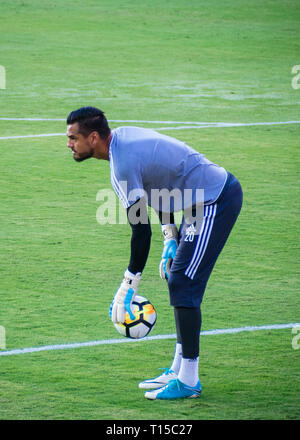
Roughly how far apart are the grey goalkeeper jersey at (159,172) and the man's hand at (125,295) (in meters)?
0.53

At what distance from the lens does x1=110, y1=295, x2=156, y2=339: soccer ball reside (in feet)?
20.6

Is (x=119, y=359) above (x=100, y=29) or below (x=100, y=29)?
below

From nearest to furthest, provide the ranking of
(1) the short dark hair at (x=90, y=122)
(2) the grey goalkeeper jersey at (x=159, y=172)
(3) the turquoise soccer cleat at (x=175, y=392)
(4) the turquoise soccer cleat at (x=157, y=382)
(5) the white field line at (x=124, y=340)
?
(2) the grey goalkeeper jersey at (x=159, y=172)
(1) the short dark hair at (x=90, y=122)
(3) the turquoise soccer cleat at (x=175, y=392)
(4) the turquoise soccer cleat at (x=157, y=382)
(5) the white field line at (x=124, y=340)

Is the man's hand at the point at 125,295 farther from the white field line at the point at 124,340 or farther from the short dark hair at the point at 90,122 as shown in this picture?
the white field line at the point at 124,340

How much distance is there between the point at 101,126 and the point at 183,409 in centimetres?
201

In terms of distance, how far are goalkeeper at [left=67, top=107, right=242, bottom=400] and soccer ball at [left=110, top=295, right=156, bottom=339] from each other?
0.11m

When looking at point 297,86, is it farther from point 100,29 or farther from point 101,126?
point 101,126

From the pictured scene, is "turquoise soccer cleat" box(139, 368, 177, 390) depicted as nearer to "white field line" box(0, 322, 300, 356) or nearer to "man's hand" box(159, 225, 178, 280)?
"man's hand" box(159, 225, 178, 280)

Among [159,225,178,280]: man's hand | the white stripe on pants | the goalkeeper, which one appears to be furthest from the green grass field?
the white stripe on pants

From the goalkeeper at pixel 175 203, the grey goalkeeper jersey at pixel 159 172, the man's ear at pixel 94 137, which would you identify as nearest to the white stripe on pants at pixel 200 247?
the goalkeeper at pixel 175 203

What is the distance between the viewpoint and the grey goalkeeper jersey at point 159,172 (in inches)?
232

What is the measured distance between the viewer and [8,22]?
2891 cm
